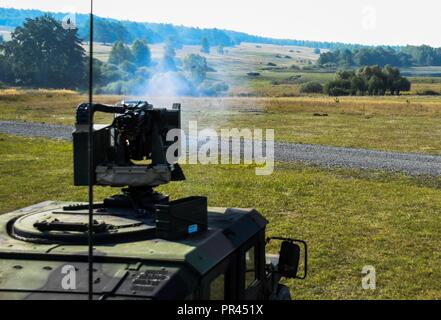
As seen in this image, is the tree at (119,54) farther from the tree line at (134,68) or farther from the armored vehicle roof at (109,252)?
the armored vehicle roof at (109,252)

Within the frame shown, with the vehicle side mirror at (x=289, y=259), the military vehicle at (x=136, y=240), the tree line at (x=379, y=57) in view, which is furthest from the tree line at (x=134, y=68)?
the tree line at (x=379, y=57)

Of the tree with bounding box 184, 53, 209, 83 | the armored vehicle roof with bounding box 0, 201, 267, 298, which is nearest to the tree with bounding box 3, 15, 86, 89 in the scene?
the tree with bounding box 184, 53, 209, 83

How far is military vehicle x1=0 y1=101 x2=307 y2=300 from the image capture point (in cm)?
533

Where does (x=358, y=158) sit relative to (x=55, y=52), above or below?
below

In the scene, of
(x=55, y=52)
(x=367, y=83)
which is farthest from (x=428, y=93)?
(x=55, y=52)

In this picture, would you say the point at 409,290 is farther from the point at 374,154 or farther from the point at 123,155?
the point at 374,154

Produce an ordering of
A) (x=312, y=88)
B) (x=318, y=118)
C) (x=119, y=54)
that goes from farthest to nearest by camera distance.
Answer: (x=312, y=88)
(x=318, y=118)
(x=119, y=54)

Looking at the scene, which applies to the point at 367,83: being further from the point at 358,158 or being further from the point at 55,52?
the point at 55,52

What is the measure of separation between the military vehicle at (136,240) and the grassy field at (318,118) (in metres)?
17.0

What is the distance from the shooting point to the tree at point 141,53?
13.4m

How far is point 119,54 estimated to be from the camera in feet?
48.4

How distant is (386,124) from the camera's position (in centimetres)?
4581

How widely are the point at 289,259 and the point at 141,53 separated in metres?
7.28

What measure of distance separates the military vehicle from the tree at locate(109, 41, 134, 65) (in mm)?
7385
